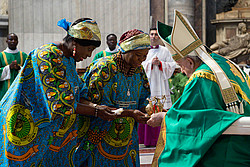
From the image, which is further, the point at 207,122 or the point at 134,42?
the point at 134,42

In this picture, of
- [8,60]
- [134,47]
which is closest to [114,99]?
[134,47]

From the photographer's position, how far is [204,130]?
261cm

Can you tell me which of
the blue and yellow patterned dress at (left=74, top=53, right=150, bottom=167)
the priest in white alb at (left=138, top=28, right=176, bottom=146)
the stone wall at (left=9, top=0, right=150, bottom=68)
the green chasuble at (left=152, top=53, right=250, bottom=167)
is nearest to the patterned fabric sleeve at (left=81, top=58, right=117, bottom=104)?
the blue and yellow patterned dress at (left=74, top=53, right=150, bottom=167)

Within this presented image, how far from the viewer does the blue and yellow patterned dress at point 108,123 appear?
3.49m

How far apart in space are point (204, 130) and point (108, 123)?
117 cm

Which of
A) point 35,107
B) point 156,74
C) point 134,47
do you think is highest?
point 134,47

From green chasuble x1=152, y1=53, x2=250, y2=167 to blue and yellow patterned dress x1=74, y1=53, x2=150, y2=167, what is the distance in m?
0.88

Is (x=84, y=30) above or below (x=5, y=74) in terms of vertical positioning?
above

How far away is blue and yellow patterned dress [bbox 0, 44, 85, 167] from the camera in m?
2.93

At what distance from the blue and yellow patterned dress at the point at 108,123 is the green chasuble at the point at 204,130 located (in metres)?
0.88

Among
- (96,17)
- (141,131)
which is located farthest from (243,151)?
(96,17)

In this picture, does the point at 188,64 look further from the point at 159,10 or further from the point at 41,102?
the point at 159,10

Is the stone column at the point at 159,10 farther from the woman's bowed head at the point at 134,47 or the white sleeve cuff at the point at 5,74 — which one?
the woman's bowed head at the point at 134,47

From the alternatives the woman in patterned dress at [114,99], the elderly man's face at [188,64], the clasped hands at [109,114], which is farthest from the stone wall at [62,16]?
the elderly man's face at [188,64]
